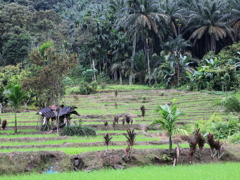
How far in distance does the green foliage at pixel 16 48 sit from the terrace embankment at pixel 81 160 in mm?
42166

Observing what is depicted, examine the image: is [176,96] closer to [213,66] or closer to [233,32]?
[213,66]

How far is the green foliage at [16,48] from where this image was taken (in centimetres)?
5034

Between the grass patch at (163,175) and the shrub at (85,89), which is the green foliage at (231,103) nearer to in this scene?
the grass patch at (163,175)

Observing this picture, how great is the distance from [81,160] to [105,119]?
13001 millimetres

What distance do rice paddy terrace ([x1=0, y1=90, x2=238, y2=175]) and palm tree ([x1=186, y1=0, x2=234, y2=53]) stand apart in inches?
535

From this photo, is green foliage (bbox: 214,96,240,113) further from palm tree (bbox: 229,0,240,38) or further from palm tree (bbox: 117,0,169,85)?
palm tree (bbox: 229,0,240,38)

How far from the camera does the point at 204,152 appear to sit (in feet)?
44.8

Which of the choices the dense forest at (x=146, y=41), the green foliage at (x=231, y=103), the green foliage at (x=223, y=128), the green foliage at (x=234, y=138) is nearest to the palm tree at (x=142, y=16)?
the dense forest at (x=146, y=41)

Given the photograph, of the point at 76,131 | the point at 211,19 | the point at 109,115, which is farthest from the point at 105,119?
the point at 211,19

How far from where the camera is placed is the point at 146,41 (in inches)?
2004

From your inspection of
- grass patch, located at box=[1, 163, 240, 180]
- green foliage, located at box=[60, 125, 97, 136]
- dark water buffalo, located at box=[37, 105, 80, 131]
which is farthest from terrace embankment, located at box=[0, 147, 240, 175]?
dark water buffalo, located at box=[37, 105, 80, 131]

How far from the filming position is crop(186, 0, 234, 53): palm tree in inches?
1793

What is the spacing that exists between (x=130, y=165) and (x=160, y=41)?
42.0 metres

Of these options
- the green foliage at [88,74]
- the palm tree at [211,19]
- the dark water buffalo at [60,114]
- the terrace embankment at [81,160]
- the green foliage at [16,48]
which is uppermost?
the palm tree at [211,19]
